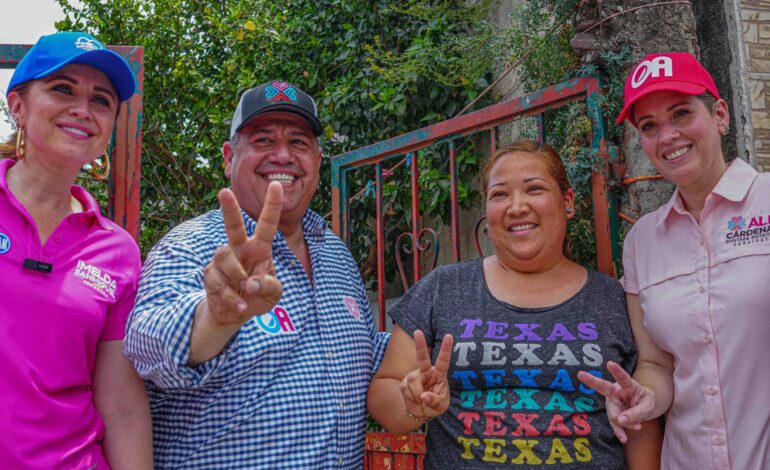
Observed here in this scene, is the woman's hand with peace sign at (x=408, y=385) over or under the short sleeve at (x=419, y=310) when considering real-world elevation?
under

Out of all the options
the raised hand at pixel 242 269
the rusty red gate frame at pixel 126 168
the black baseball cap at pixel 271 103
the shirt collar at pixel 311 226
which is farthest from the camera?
the rusty red gate frame at pixel 126 168

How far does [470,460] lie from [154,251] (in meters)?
1.11

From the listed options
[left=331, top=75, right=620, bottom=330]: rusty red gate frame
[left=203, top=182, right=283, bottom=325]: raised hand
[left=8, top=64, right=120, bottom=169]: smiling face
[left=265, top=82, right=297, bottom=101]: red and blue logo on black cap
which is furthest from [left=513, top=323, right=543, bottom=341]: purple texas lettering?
[left=8, top=64, right=120, bottom=169]: smiling face

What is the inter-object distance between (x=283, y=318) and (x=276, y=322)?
0.11ft

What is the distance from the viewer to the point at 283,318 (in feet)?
6.40

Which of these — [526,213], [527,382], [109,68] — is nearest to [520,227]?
[526,213]

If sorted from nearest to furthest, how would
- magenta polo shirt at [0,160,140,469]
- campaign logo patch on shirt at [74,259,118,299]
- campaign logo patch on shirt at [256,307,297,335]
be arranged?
magenta polo shirt at [0,160,140,469], campaign logo patch on shirt at [74,259,118,299], campaign logo patch on shirt at [256,307,297,335]

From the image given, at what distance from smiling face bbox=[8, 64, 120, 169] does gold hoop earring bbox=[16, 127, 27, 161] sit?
2cm

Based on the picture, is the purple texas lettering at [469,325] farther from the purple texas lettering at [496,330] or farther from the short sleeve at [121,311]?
the short sleeve at [121,311]

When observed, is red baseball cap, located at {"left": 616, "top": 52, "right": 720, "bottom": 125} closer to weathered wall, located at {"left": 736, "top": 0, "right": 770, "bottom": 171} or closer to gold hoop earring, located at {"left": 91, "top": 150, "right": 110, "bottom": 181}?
weathered wall, located at {"left": 736, "top": 0, "right": 770, "bottom": 171}

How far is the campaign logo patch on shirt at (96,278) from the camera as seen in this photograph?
5.86ft

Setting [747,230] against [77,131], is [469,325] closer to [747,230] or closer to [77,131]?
[747,230]

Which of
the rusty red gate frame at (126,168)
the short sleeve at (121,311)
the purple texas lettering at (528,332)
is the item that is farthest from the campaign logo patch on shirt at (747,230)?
the rusty red gate frame at (126,168)

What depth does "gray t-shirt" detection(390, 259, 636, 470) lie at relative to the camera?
6.48 ft
